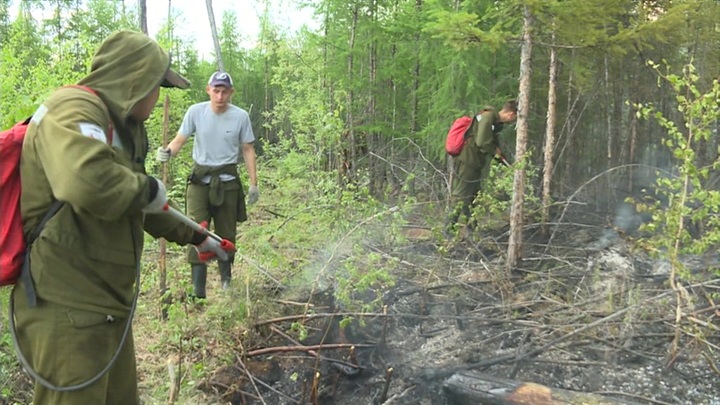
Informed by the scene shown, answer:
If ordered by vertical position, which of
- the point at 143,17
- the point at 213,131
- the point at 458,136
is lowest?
the point at 458,136

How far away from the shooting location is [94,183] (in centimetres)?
186

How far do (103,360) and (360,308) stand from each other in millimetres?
2783

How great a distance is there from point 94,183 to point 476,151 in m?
6.04

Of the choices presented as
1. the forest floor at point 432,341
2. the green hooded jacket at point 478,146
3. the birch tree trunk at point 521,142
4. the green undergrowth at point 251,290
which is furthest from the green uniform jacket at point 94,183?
the green hooded jacket at point 478,146

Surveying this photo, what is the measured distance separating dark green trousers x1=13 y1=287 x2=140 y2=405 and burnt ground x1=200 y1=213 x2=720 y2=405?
64.9 inches

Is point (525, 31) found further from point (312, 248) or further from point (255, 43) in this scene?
point (255, 43)

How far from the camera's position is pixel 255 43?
3131 cm

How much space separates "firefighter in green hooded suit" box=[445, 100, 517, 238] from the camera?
689cm

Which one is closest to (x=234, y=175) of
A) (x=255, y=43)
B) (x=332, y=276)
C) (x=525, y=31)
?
(x=332, y=276)

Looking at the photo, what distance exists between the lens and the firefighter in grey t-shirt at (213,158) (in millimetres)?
4953

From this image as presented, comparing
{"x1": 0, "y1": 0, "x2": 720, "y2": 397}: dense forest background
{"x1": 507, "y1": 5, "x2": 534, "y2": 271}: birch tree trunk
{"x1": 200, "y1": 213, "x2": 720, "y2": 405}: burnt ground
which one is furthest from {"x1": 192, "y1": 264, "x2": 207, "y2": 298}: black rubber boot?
{"x1": 507, "y1": 5, "x2": 534, "y2": 271}: birch tree trunk

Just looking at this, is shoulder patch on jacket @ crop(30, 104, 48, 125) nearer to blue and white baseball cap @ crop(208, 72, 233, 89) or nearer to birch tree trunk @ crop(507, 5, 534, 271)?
blue and white baseball cap @ crop(208, 72, 233, 89)

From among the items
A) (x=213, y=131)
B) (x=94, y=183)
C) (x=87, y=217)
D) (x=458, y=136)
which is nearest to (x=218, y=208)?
(x=213, y=131)

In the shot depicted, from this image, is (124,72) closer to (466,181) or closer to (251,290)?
(251,290)
